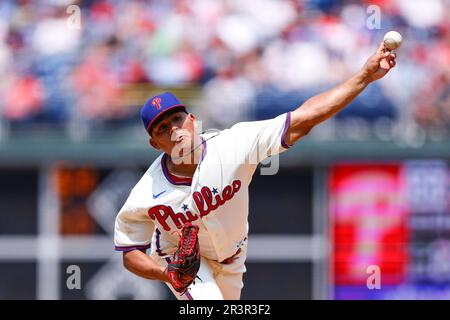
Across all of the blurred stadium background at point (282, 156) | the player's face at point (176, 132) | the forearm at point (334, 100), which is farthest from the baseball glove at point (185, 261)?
the blurred stadium background at point (282, 156)

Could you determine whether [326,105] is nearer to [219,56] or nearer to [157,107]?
[157,107]

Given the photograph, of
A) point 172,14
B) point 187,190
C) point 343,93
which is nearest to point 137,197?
point 187,190

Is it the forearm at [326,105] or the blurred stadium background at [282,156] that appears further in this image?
the blurred stadium background at [282,156]

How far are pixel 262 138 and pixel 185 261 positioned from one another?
72cm

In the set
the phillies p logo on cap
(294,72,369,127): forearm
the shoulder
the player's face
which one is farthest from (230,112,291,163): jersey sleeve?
the shoulder

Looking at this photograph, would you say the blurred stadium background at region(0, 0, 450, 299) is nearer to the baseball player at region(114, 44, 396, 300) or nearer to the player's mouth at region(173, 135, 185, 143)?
the baseball player at region(114, 44, 396, 300)

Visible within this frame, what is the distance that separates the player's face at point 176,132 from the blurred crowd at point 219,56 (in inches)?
155

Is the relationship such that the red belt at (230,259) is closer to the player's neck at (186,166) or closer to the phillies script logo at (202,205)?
the phillies script logo at (202,205)

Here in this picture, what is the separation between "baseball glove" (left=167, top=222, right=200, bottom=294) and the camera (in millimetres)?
4848

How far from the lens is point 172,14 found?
9.77m

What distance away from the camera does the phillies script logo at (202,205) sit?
16.5ft

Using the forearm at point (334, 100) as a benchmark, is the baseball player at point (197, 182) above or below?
below

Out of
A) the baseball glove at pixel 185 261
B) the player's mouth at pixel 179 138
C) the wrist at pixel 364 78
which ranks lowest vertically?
the baseball glove at pixel 185 261

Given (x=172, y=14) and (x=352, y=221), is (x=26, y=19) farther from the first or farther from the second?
(x=352, y=221)
